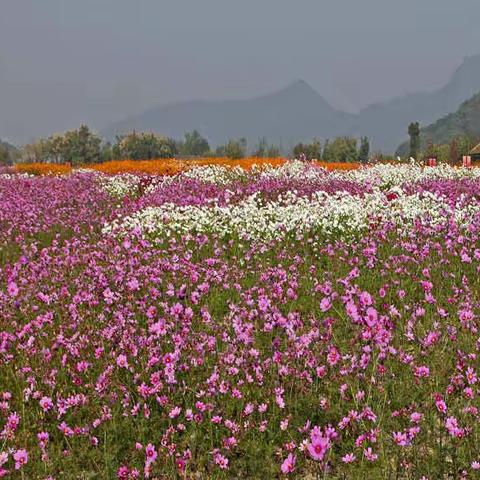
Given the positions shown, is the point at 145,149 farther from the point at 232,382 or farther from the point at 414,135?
the point at 232,382

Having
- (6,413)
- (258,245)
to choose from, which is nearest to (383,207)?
(258,245)

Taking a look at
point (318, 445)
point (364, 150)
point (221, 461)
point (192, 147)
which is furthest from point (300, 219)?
point (192, 147)

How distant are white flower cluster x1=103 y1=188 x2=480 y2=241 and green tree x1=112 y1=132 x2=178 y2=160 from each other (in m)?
77.8

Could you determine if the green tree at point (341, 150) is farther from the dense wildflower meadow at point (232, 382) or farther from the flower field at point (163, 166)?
the dense wildflower meadow at point (232, 382)

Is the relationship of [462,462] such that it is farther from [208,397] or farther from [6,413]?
[6,413]

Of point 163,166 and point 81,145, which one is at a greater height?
point 81,145

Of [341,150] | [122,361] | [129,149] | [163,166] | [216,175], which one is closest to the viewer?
[122,361]

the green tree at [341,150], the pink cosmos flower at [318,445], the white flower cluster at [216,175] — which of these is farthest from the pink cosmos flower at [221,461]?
the green tree at [341,150]

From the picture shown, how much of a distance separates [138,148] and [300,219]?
82182 millimetres

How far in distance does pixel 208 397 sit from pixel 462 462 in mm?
1862

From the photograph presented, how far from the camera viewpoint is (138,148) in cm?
9056

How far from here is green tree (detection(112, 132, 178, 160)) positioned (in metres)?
89.3

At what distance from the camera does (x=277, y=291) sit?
5.93m

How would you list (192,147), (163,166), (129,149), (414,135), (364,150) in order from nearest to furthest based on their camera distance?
1. (163,166)
2. (414,135)
3. (364,150)
4. (129,149)
5. (192,147)
